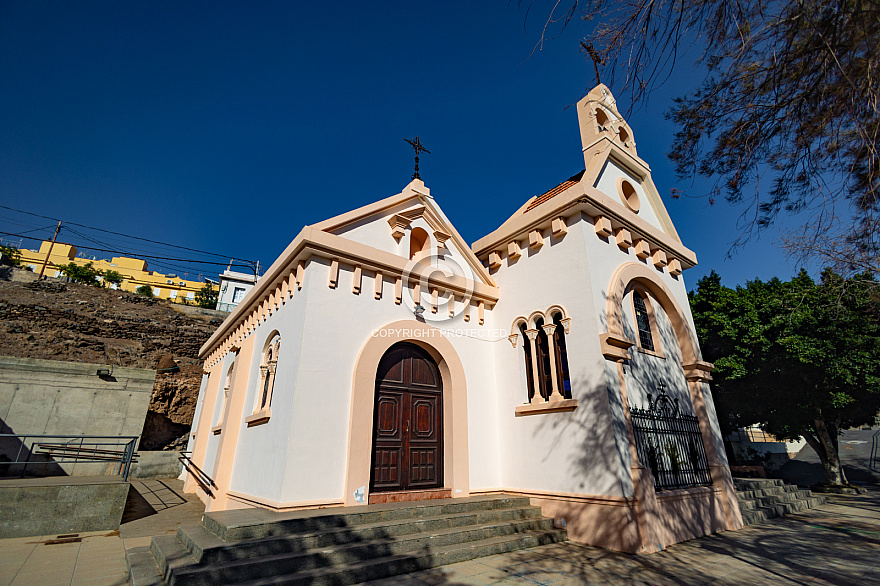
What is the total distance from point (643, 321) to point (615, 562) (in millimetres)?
5147

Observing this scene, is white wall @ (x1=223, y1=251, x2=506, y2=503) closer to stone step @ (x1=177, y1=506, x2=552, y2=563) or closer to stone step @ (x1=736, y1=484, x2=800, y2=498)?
stone step @ (x1=177, y1=506, x2=552, y2=563)

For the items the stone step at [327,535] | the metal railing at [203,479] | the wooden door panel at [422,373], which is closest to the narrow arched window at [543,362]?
the wooden door panel at [422,373]

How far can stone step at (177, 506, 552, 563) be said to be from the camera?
4.48m

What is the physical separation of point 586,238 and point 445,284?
3.08 metres

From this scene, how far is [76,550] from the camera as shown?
244 inches

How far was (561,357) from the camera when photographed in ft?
26.2

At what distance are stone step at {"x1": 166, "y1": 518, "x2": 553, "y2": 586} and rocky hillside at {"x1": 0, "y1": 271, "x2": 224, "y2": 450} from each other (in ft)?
49.7

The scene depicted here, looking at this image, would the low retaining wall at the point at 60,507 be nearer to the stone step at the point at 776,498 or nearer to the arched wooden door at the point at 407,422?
the arched wooden door at the point at 407,422

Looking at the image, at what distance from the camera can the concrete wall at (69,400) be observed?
11.9 metres

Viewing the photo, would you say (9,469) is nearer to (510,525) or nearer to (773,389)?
(510,525)

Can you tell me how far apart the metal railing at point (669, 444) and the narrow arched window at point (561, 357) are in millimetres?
1241

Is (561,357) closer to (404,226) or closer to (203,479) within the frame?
(404,226)

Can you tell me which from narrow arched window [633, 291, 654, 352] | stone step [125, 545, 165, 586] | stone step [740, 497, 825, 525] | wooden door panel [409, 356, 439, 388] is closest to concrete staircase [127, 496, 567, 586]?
stone step [125, 545, 165, 586]

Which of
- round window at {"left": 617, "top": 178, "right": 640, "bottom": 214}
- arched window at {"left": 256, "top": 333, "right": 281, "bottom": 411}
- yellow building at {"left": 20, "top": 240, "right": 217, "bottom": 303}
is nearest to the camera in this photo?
arched window at {"left": 256, "top": 333, "right": 281, "bottom": 411}
